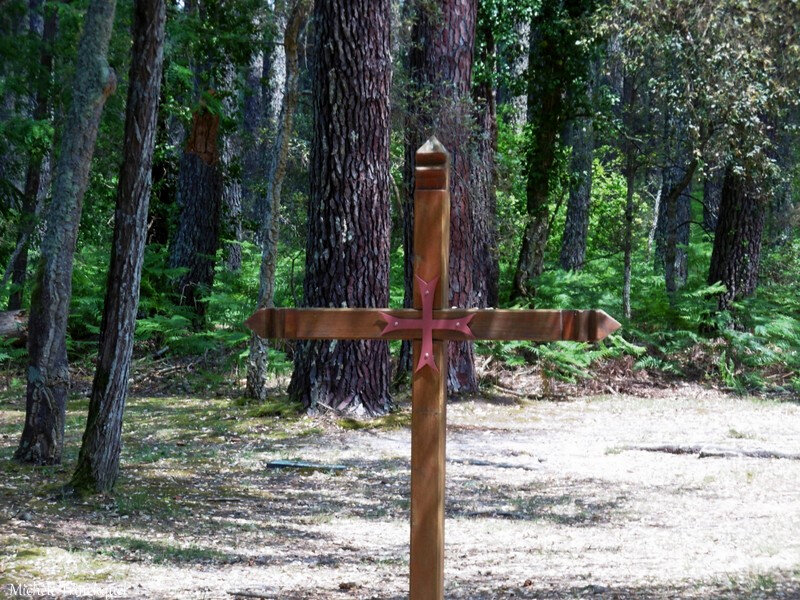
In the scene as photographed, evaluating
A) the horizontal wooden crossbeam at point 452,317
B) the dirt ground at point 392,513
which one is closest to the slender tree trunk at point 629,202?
the dirt ground at point 392,513

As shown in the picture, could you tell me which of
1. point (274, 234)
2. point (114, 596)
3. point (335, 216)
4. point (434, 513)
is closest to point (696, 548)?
point (434, 513)

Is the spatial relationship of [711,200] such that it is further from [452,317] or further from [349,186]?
[452,317]

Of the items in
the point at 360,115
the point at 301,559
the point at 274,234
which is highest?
the point at 360,115

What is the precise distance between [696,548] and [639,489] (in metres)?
2.18

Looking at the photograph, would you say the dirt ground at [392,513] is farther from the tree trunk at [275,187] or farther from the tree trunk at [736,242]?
the tree trunk at [736,242]

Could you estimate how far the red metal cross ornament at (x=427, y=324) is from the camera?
451 cm

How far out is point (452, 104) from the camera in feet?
44.9

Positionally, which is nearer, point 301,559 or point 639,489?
point 301,559

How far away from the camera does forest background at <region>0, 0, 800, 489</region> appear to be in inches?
443

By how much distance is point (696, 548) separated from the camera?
671cm

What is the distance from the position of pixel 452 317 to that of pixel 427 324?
0.12m

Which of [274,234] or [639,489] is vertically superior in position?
[274,234]

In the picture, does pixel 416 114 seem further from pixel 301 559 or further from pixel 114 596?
pixel 114 596

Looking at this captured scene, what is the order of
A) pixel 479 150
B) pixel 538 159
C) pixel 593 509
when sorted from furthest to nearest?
pixel 538 159
pixel 479 150
pixel 593 509
